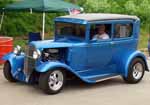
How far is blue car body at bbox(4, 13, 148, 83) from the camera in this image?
10.1m

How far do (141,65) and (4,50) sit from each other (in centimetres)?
423

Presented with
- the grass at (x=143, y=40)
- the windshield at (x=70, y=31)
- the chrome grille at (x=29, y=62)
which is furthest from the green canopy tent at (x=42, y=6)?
the chrome grille at (x=29, y=62)

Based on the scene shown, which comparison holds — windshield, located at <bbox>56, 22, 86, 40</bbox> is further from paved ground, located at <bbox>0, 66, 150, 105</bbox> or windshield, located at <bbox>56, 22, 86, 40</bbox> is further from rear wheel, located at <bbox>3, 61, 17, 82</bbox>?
rear wheel, located at <bbox>3, 61, 17, 82</bbox>

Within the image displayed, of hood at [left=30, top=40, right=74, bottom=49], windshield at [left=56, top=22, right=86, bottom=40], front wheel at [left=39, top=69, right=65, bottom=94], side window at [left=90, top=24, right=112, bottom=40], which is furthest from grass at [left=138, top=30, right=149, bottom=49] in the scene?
front wheel at [left=39, top=69, right=65, bottom=94]

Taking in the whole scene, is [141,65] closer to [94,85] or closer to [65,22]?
[94,85]

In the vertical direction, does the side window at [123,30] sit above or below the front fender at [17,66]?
above

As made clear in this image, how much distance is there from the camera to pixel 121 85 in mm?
11070

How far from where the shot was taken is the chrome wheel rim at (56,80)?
9750 mm

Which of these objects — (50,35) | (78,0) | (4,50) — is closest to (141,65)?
(4,50)

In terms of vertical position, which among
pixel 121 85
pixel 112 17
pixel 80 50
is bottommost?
pixel 121 85

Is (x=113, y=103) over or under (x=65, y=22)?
under

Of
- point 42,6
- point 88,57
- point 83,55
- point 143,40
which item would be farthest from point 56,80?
point 143,40

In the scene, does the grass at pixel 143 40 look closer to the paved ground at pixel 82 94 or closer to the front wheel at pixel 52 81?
the paved ground at pixel 82 94

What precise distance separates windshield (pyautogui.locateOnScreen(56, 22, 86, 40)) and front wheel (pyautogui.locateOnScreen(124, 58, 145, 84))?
1.51 m
